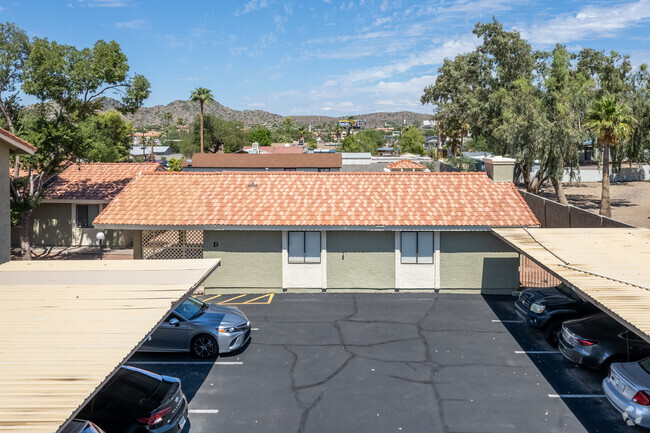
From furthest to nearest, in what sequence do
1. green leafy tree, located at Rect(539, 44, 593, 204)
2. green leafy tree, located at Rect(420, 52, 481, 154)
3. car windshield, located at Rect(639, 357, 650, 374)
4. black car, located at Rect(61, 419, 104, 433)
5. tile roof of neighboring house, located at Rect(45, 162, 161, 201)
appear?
1. green leafy tree, located at Rect(420, 52, 481, 154)
2. green leafy tree, located at Rect(539, 44, 593, 204)
3. tile roof of neighboring house, located at Rect(45, 162, 161, 201)
4. car windshield, located at Rect(639, 357, 650, 374)
5. black car, located at Rect(61, 419, 104, 433)

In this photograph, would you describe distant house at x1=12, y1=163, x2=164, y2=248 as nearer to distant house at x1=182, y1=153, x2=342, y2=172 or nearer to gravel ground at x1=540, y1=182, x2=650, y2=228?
distant house at x1=182, y1=153, x2=342, y2=172

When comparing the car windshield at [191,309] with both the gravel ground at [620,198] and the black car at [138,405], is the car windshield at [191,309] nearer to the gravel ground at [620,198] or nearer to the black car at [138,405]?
the black car at [138,405]

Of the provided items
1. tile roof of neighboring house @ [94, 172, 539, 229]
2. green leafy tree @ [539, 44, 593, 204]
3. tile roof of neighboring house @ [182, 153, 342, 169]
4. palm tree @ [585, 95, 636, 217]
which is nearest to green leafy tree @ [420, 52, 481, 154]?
green leafy tree @ [539, 44, 593, 204]

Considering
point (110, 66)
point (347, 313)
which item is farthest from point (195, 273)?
point (110, 66)

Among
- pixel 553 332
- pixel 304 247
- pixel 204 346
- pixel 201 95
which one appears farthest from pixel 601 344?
pixel 201 95

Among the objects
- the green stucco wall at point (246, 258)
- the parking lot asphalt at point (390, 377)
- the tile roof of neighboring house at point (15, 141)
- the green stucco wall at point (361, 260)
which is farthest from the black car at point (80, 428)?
the green stucco wall at point (361, 260)

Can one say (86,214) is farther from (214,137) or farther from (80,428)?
(214,137)
